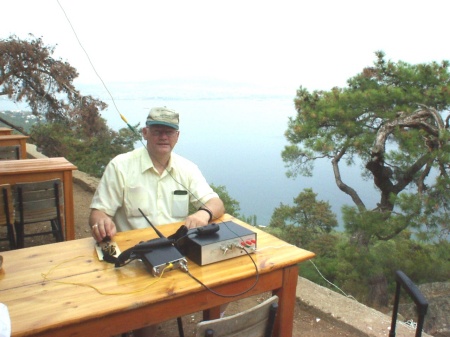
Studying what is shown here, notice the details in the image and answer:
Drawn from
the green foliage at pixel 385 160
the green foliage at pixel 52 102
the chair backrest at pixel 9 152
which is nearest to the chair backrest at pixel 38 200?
the chair backrest at pixel 9 152

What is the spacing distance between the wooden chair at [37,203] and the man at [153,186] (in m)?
1.21

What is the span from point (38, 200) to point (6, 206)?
26 cm

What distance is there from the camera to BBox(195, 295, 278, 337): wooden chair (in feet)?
3.71

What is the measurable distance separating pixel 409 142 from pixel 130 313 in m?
5.17

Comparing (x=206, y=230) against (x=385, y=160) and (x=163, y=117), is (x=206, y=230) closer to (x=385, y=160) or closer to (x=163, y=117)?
(x=163, y=117)

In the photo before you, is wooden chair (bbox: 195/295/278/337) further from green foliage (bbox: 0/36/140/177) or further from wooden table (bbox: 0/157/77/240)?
green foliage (bbox: 0/36/140/177)

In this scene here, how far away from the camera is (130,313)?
125 cm

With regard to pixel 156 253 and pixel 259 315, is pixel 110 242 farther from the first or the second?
pixel 259 315

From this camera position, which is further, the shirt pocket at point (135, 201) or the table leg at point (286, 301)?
the shirt pocket at point (135, 201)

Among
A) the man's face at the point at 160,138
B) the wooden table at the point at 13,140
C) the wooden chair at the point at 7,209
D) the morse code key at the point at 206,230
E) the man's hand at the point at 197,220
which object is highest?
the man's face at the point at 160,138

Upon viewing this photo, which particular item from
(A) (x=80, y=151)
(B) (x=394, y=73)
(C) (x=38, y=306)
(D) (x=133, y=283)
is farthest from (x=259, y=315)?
(A) (x=80, y=151)

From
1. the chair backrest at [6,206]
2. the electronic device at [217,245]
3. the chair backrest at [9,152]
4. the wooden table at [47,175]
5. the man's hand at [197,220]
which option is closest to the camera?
the electronic device at [217,245]

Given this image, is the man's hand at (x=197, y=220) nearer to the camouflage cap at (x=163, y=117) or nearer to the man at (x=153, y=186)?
the man at (x=153, y=186)

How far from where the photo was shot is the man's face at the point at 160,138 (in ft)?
7.36
